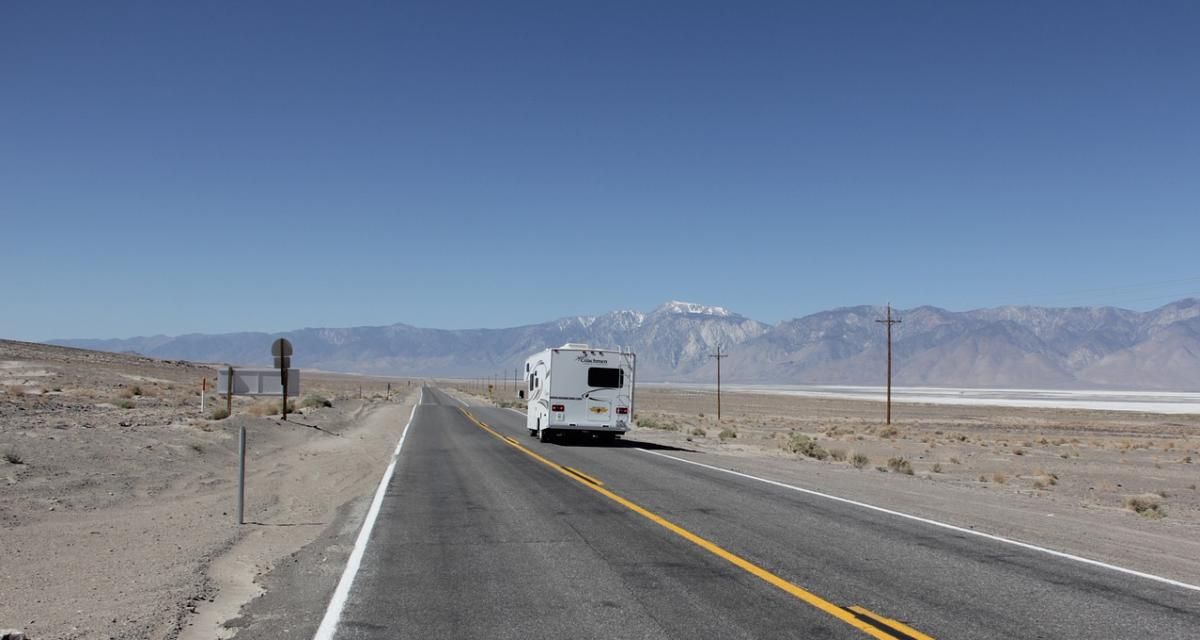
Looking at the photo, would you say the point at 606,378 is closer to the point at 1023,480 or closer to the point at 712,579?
the point at 1023,480

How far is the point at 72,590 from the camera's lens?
820 centimetres

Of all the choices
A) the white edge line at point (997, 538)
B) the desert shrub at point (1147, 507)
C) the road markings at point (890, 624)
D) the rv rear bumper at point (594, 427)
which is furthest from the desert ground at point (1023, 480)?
the road markings at point (890, 624)

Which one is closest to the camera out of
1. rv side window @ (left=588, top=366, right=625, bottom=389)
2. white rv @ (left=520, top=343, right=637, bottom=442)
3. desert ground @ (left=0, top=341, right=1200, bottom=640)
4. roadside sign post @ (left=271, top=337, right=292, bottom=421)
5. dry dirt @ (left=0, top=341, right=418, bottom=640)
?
dry dirt @ (left=0, top=341, right=418, bottom=640)

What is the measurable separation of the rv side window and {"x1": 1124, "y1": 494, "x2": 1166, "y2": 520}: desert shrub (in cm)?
1436

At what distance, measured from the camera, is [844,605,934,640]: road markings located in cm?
655

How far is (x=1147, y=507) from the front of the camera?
1798 centimetres

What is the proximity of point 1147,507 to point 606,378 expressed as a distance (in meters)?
15.3

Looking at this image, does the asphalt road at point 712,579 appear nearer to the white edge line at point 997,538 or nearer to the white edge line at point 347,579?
the white edge line at point 347,579

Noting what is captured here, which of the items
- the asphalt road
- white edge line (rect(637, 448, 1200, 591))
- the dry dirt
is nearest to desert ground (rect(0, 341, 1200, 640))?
the dry dirt

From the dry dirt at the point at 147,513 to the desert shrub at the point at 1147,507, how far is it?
1470cm

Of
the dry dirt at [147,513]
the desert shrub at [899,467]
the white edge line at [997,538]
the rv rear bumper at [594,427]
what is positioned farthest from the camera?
the rv rear bumper at [594,427]

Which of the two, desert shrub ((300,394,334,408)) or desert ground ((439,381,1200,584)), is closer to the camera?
desert ground ((439,381,1200,584))

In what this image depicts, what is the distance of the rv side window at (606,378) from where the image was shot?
2828cm

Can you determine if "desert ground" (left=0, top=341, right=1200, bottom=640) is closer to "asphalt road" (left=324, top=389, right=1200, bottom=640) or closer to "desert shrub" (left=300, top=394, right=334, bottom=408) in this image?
"asphalt road" (left=324, top=389, right=1200, bottom=640)
